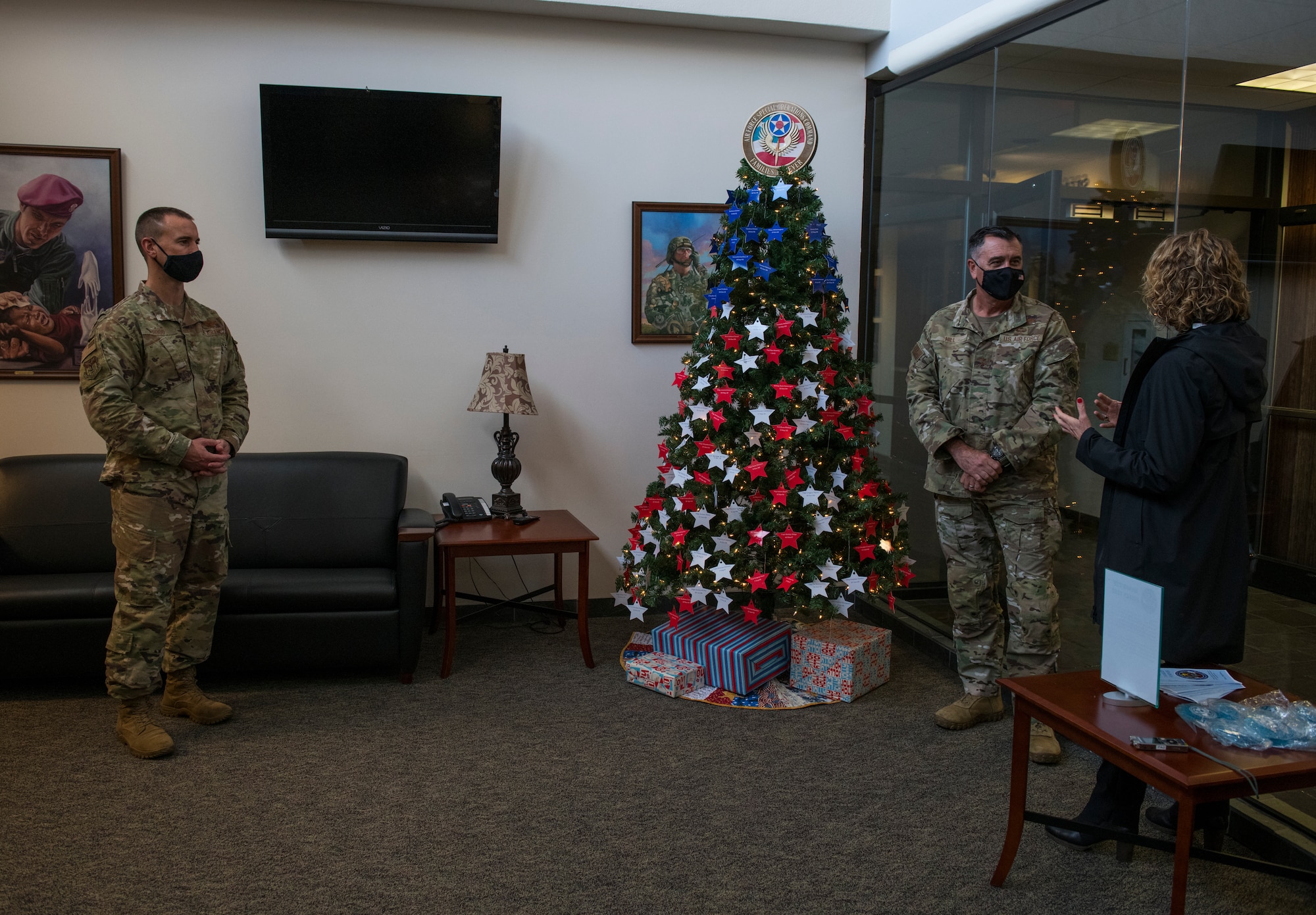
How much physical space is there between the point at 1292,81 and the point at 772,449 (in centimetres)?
203

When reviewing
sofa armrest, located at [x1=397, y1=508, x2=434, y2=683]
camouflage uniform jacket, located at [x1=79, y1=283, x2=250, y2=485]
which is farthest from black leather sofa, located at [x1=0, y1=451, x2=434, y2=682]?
camouflage uniform jacket, located at [x1=79, y1=283, x2=250, y2=485]

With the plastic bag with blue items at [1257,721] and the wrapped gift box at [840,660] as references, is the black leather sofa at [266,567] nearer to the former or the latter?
the wrapped gift box at [840,660]

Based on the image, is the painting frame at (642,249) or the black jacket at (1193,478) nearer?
the black jacket at (1193,478)

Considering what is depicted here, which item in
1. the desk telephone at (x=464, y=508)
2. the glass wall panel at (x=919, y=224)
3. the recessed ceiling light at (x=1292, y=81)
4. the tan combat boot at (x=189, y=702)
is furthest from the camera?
the desk telephone at (x=464, y=508)

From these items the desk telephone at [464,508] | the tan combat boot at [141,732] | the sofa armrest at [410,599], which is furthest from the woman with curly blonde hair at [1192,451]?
the tan combat boot at [141,732]

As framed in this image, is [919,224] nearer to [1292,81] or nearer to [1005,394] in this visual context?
[1005,394]

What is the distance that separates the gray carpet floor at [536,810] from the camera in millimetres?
2430

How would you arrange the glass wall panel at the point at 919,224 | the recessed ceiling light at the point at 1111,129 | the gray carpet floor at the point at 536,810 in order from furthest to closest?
1. the glass wall panel at the point at 919,224
2. the recessed ceiling light at the point at 1111,129
3. the gray carpet floor at the point at 536,810

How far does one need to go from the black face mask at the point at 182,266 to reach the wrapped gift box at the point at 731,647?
7.50 ft

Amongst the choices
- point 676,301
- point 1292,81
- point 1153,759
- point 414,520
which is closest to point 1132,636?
point 1153,759

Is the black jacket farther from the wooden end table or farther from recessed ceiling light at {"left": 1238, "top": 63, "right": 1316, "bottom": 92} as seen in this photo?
recessed ceiling light at {"left": 1238, "top": 63, "right": 1316, "bottom": 92}

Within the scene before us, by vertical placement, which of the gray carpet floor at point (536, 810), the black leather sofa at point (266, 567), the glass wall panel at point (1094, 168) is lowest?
the gray carpet floor at point (536, 810)

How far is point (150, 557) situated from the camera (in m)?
3.24

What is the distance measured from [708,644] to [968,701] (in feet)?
3.39
